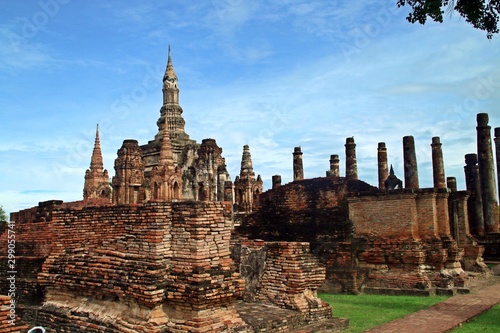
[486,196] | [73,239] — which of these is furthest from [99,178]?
[73,239]

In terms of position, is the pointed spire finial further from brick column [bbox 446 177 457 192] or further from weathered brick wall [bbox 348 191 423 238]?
weathered brick wall [bbox 348 191 423 238]

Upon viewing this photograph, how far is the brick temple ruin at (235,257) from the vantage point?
7383mm

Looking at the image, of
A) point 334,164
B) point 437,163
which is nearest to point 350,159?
point 334,164

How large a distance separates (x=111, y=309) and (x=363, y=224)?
28.4 ft

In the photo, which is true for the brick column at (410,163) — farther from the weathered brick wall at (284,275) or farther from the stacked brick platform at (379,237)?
the weathered brick wall at (284,275)

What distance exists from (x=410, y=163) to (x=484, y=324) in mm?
8412

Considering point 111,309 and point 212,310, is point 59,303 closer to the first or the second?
point 111,309

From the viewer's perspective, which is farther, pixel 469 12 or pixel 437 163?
pixel 437 163

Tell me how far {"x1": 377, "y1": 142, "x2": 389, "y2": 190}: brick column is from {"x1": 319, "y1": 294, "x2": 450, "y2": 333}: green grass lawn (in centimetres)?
1249

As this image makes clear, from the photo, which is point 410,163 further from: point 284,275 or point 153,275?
point 153,275

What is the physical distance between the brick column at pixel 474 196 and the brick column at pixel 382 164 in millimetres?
4189

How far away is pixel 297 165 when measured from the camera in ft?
94.6

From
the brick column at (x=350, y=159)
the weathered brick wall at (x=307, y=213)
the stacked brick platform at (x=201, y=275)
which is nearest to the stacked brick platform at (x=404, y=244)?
the weathered brick wall at (x=307, y=213)

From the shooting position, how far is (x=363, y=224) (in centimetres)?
1462
